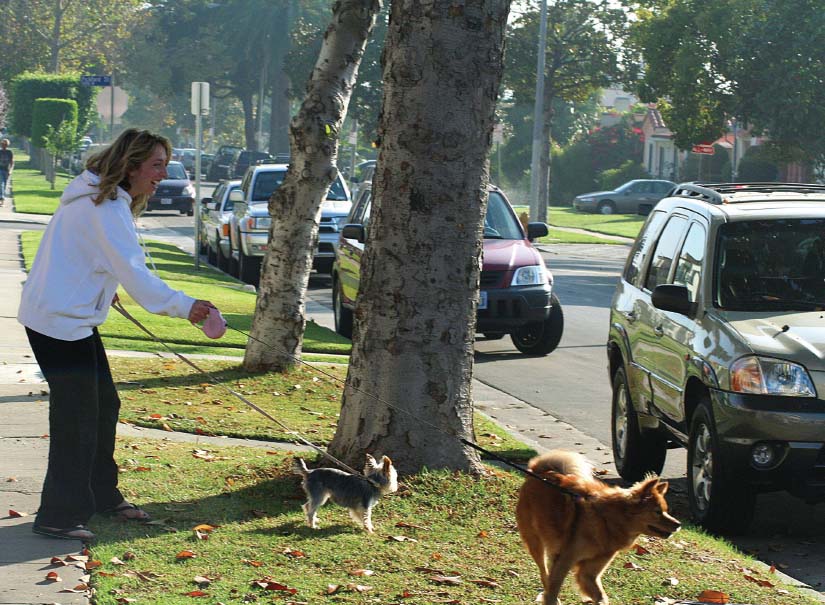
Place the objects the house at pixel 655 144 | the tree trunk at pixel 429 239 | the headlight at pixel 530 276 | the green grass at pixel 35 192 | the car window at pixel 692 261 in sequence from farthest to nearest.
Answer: the house at pixel 655 144, the green grass at pixel 35 192, the headlight at pixel 530 276, the car window at pixel 692 261, the tree trunk at pixel 429 239

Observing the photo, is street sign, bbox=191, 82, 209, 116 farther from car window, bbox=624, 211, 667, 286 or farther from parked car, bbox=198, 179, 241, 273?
car window, bbox=624, 211, 667, 286

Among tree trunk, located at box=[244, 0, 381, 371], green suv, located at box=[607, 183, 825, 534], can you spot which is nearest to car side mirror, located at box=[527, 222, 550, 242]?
tree trunk, located at box=[244, 0, 381, 371]

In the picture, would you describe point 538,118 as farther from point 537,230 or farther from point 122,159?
point 122,159

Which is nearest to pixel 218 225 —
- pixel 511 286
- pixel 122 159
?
pixel 511 286

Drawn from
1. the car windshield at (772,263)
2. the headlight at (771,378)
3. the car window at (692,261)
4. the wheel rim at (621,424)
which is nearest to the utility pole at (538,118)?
the wheel rim at (621,424)

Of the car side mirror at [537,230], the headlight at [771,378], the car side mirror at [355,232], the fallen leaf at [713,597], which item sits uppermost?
the car side mirror at [537,230]

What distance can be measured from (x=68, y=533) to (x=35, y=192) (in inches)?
1733

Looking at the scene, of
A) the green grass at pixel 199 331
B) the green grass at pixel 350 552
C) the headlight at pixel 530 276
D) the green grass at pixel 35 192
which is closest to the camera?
the green grass at pixel 350 552

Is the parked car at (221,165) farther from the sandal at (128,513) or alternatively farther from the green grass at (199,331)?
the sandal at (128,513)

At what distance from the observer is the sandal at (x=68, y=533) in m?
6.29

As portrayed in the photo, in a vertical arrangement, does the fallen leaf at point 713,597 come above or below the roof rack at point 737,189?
below

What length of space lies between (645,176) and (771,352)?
62970 millimetres

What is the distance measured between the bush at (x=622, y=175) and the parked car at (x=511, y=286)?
53.0 metres

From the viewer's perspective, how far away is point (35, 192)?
4838 cm
